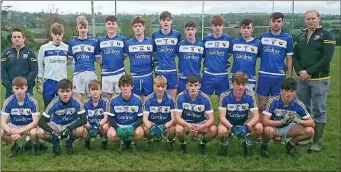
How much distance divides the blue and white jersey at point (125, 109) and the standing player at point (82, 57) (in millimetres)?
817

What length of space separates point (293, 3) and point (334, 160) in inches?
493

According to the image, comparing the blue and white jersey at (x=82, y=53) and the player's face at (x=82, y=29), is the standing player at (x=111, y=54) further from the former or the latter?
the player's face at (x=82, y=29)

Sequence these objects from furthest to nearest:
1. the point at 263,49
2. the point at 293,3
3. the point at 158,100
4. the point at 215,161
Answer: the point at 293,3, the point at 263,49, the point at 158,100, the point at 215,161

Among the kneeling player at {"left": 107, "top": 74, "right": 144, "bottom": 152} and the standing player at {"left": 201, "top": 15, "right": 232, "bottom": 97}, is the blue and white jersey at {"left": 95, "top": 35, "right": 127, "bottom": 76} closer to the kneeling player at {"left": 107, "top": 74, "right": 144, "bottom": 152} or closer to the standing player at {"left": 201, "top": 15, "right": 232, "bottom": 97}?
the kneeling player at {"left": 107, "top": 74, "right": 144, "bottom": 152}

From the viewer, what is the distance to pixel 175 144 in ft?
17.0

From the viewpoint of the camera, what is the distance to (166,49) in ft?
18.5

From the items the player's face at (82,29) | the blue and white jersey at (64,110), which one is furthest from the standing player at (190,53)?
the blue and white jersey at (64,110)

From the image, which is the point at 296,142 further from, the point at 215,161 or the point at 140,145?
the point at 140,145

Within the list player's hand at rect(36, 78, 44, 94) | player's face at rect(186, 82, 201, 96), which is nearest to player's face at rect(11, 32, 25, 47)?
player's hand at rect(36, 78, 44, 94)

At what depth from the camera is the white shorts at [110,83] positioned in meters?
5.68

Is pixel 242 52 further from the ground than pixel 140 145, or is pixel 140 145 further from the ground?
pixel 242 52

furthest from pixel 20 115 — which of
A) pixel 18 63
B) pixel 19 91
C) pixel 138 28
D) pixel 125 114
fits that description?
pixel 138 28

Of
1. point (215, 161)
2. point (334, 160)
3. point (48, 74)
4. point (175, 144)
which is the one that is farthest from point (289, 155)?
point (48, 74)

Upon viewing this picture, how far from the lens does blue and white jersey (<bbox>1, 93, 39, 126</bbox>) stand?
4.88 metres
